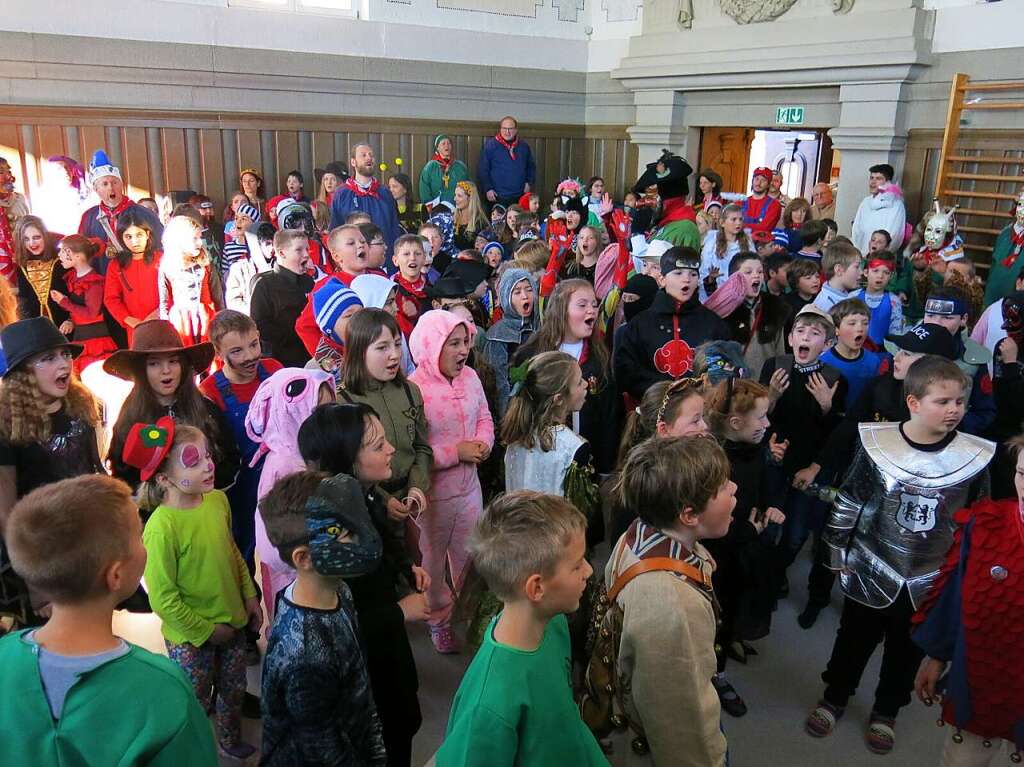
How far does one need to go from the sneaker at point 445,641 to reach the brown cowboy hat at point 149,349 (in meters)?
1.60

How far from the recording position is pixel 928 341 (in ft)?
11.5

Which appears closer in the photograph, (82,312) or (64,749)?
(64,749)

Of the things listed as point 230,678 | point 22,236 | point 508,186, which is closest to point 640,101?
point 508,186

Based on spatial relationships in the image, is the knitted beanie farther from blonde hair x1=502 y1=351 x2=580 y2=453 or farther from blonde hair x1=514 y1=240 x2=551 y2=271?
blonde hair x1=514 y1=240 x2=551 y2=271

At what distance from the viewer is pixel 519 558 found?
1709mm

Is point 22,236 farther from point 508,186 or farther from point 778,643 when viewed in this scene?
point 508,186

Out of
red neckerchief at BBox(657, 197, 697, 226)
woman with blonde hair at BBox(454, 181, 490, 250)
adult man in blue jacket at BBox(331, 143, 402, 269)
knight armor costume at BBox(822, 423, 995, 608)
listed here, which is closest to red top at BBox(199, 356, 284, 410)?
knight armor costume at BBox(822, 423, 995, 608)

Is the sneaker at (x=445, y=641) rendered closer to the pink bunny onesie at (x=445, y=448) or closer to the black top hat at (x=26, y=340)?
the pink bunny onesie at (x=445, y=448)

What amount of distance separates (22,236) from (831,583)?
5.82m

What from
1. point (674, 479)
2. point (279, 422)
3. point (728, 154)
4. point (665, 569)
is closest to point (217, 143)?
point (728, 154)

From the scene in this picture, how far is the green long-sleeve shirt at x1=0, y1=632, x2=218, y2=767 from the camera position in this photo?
140 centimetres

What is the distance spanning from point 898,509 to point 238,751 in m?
2.59

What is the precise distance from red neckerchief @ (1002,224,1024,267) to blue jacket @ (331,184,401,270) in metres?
5.56

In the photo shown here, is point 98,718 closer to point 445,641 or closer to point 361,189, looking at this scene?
point 445,641
